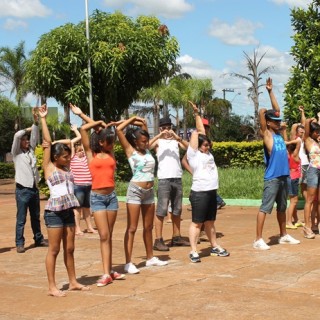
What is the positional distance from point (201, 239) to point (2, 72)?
133ft

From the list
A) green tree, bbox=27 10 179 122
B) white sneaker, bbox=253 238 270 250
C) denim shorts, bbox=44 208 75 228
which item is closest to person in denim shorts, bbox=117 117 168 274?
denim shorts, bbox=44 208 75 228

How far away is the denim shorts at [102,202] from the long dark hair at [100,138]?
506 mm

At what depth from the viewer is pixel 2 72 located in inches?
1847

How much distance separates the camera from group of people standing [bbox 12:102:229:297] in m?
6.33

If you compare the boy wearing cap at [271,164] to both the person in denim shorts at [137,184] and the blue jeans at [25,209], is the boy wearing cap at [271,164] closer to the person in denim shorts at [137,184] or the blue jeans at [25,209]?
the person in denim shorts at [137,184]

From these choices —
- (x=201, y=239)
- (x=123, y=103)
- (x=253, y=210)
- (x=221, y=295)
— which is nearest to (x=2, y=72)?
(x=123, y=103)

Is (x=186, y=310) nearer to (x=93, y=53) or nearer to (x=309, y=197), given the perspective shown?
(x=309, y=197)

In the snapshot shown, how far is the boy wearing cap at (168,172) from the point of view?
862 cm

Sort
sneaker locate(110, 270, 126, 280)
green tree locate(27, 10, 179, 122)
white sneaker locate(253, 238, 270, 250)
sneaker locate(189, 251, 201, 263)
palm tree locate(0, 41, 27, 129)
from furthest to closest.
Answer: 1. palm tree locate(0, 41, 27, 129)
2. green tree locate(27, 10, 179, 122)
3. white sneaker locate(253, 238, 270, 250)
4. sneaker locate(189, 251, 201, 263)
5. sneaker locate(110, 270, 126, 280)

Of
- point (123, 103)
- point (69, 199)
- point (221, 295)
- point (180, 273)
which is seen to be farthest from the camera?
point (123, 103)

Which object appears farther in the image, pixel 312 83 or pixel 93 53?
pixel 93 53

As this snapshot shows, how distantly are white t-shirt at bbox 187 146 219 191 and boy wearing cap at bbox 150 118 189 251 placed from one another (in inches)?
32.6

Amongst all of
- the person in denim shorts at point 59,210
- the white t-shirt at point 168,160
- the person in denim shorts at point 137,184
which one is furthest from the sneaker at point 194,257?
the person in denim shorts at point 59,210

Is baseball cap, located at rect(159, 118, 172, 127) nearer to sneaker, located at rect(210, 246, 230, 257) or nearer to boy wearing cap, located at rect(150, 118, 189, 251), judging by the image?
boy wearing cap, located at rect(150, 118, 189, 251)
